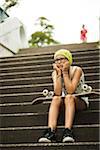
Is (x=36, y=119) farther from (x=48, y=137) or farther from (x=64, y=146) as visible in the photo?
(x=64, y=146)

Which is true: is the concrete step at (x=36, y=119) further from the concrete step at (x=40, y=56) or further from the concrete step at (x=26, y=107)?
the concrete step at (x=40, y=56)

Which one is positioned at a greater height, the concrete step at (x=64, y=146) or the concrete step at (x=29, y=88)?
the concrete step at (x=29, y=88)

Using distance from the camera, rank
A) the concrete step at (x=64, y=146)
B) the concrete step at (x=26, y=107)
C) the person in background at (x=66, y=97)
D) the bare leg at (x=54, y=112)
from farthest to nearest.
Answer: the concrete step at (x=26, y=107), the bare leg at (x=54, y=112), the person in background at (x=66, y=97), the concrete step at (x=64, y=146)

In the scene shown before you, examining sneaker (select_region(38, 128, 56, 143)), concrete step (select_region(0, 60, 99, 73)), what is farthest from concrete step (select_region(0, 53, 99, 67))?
sneaker (select_region(38, 128, 56, 143))

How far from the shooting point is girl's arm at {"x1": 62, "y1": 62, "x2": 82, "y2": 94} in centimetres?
Result: 473

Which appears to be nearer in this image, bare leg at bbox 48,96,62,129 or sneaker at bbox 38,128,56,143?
sneaker at bbox 38,128,56,143

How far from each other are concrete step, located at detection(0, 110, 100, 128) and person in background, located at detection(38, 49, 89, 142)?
108 mm

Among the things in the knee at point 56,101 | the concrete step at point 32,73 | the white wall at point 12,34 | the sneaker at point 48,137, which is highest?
the white wall at point 12,34

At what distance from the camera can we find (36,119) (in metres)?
5.11

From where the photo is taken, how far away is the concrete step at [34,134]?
4.56 m

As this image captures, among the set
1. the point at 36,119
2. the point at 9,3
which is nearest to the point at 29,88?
the point at 36,119

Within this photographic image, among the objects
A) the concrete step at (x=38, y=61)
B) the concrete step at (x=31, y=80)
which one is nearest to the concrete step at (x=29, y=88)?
the concrete step at (x=31, y=80)

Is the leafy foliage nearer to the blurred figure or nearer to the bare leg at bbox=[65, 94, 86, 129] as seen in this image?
the blurred figure

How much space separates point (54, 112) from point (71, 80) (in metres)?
0.48
